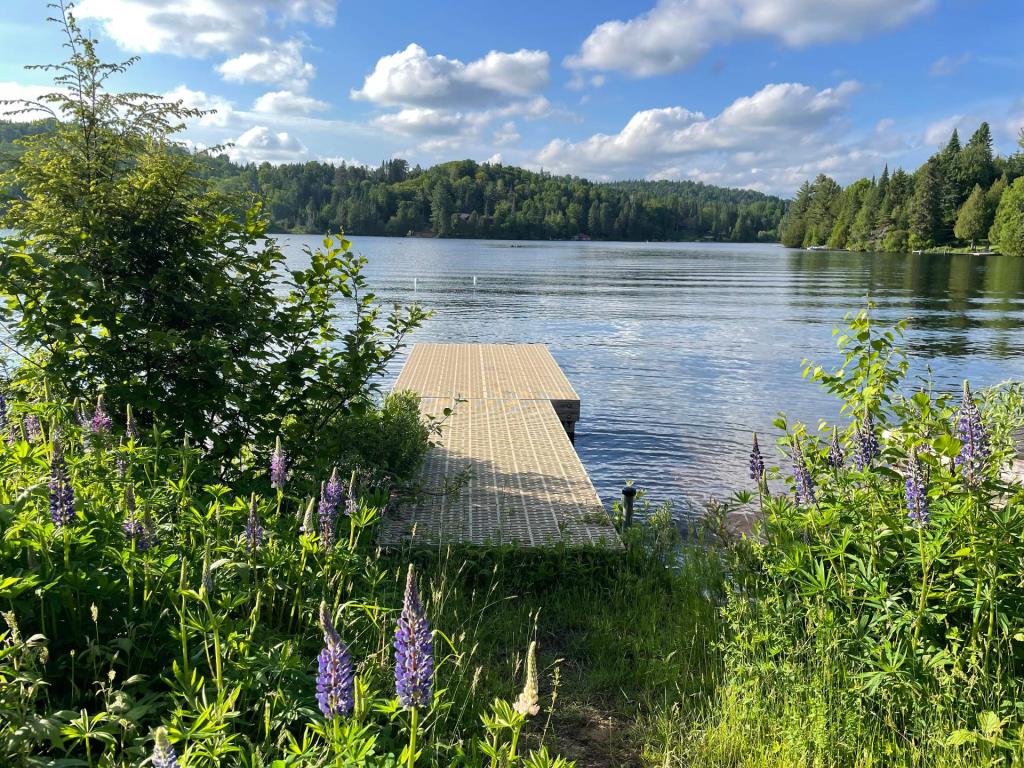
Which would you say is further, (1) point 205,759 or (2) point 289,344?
(2) point 289,344

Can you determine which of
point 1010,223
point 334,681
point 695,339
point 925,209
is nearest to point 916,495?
point 334,681

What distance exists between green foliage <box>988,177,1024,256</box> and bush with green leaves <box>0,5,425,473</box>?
Answer: 113 metres

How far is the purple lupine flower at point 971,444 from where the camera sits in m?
3.86

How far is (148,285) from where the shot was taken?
5.49 meters

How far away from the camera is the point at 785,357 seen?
23.3 m

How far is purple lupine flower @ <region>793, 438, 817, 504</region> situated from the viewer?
14.4 ft

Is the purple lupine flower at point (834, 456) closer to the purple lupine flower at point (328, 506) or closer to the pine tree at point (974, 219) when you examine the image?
the purple lupine flower at point (328, 506)

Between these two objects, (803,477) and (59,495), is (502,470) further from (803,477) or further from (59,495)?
(59,495)

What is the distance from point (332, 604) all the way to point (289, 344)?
3062mm

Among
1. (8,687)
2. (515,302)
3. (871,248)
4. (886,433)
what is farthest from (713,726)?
(871,248)

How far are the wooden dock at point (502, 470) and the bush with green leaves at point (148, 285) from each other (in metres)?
1.52

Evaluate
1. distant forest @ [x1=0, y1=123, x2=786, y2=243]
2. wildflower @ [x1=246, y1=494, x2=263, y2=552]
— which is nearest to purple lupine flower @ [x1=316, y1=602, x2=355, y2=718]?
wildflower @ [x1=246, y1=494, x2=263, y2=552]

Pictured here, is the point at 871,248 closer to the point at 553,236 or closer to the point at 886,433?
the point at 553,236

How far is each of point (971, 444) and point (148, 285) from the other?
5609mm
